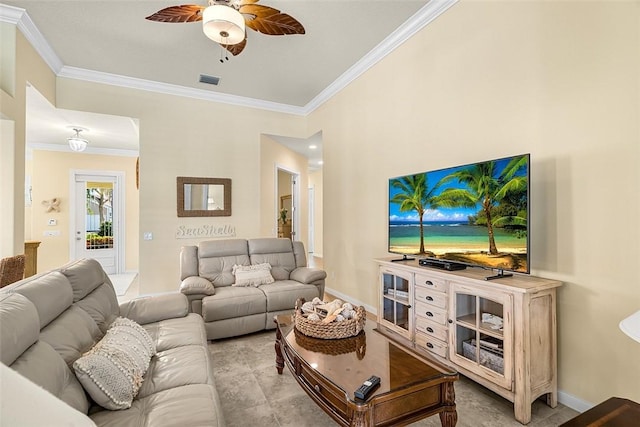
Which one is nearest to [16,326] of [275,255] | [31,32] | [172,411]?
[172,411]

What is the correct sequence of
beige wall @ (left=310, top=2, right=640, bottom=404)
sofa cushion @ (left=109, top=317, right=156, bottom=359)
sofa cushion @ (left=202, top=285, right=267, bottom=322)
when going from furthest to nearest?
sofa cushion @ (left=202, top=285, right=267, bottom=322)
beige wall @ (left=310, top=2, right=640, bottom=404)
sofa cushion @ (left=109, top=317, right=156, bottom=359)

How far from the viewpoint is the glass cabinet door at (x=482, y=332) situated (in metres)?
1.96

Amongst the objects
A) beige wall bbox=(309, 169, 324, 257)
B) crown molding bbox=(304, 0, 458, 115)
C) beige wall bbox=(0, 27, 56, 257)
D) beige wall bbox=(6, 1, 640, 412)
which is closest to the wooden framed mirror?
beige wall bbox=(6, 1, 640, 412)

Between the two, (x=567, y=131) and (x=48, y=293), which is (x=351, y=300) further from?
(x=48, y=293)

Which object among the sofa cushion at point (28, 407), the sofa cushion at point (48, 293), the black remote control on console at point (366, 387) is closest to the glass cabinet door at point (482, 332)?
the black remote control on console at point (366, 387)

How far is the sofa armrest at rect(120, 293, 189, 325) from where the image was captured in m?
2.38

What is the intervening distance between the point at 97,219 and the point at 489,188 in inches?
309

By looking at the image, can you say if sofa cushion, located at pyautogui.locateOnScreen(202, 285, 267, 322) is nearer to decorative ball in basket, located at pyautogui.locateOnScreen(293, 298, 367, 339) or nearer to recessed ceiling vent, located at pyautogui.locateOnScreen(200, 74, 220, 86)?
decorative ball in basket, located at pyautogui.locateOnScreen(293, 298, 367, 339)

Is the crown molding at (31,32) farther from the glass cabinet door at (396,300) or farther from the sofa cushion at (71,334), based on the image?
the glass cabinet door at (396,300)

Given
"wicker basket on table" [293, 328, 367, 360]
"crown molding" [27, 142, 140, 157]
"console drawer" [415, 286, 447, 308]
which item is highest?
"crown molding" [27, 142, 140, 157]

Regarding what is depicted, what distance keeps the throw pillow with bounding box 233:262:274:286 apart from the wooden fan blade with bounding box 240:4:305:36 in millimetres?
2524

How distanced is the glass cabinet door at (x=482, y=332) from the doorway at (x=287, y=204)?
168 inches

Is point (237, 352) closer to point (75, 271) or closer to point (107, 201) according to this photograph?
point (75, 271)

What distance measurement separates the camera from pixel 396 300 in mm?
2908
